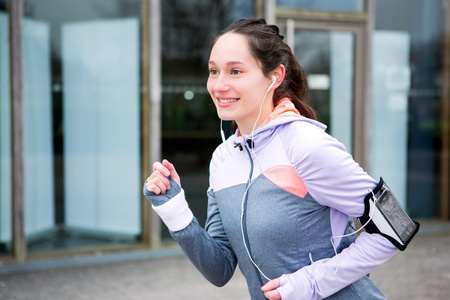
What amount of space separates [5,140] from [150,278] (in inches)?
88.6

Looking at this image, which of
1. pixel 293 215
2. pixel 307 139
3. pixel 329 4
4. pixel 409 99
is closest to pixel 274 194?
pixel 293 215

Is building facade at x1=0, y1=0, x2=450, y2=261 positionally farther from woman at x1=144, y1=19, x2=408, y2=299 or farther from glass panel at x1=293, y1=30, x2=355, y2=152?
woman at x1=144, y1=19, x2=408, y2=299

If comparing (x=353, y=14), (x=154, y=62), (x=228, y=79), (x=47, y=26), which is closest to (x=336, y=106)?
(x=353, y=14)

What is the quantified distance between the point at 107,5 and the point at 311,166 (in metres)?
5.13

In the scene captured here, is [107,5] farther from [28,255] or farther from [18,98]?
[28,255]

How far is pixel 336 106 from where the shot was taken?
767 centimetres

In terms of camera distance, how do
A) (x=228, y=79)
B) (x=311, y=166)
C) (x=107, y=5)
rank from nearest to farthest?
1. (x=311, y=166)
2. (x=228, y=79)
3. (x=107, y=5)

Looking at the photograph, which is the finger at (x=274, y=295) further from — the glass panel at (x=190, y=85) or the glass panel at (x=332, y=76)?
the glass panel at (x=332, y=76)

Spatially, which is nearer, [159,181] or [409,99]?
[159,181]

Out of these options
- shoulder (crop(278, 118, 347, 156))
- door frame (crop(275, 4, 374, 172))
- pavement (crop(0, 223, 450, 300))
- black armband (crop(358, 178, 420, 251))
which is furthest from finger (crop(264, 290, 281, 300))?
door frame (crop(275, 4, 374, 172))

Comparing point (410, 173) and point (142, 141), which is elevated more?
point (142, 141)

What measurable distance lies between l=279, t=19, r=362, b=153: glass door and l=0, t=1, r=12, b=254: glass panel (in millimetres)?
3574

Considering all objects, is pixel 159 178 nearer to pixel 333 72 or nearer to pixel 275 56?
pixel 275 56

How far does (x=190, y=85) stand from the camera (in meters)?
6.79
